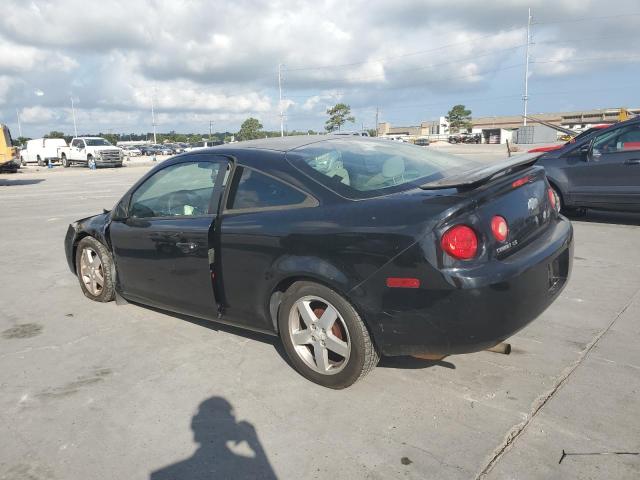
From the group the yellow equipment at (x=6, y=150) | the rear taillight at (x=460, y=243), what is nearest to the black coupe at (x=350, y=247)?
the rear taillight at (x=460, y=243)

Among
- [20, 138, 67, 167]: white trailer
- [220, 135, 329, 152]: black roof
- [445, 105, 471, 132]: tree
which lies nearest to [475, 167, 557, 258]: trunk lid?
[220, 135, 329, 152]: black roof

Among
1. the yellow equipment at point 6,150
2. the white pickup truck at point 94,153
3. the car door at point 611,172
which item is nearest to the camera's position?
the car door at point 611,172

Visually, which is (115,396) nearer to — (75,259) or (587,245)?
(75,259)

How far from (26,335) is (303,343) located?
255cm

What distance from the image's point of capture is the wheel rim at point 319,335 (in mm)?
2977

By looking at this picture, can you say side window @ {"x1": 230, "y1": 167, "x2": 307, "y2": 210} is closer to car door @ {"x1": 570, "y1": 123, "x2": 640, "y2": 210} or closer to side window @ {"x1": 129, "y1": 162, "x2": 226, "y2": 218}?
side window @ {"x1": 129, "y1": 162, "x2": 226, "y2": 218}

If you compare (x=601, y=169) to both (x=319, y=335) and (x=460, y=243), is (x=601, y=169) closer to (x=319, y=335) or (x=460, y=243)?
(x=460, y=243)

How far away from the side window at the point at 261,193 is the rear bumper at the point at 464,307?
2.64ft

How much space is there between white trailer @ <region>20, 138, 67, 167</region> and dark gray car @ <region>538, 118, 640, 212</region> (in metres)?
37.8

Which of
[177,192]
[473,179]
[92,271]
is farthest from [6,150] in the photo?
[473,179]

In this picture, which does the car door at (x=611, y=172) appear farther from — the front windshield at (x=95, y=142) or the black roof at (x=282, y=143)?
the front windshield at (x=95, y=142)

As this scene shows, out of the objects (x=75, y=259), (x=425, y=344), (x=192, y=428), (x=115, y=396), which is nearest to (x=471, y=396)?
(x=425, y=344)

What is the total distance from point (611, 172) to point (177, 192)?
6326mm

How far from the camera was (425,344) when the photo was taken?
271cm
